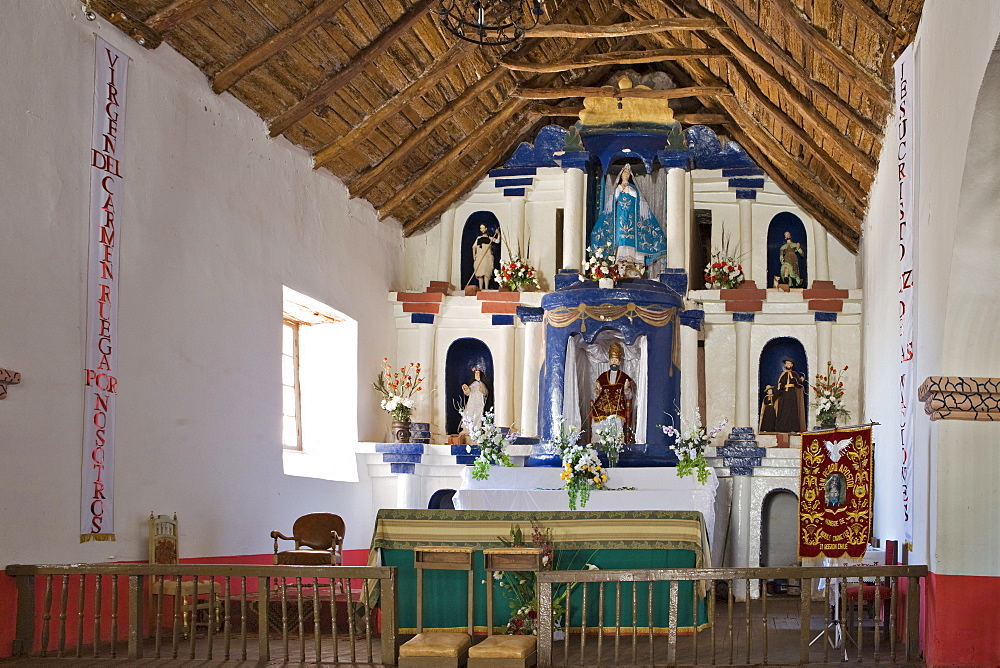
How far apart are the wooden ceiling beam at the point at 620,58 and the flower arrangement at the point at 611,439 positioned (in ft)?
13.5

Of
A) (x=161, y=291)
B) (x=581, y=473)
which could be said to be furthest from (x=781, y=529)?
(x=161, y=291)

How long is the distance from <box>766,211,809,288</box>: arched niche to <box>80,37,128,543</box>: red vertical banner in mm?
8991

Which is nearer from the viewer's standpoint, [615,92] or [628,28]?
[628,28]

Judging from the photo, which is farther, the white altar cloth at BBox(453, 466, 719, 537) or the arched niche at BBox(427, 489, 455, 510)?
the arched niche at BBox(427, 489, 455, 510)

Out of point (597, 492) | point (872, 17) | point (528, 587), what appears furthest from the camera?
point (597, 492)

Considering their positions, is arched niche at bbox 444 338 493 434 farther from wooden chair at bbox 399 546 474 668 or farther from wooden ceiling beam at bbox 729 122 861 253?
wooden chair at bbox 399 546 474 668

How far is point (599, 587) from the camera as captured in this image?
854cm

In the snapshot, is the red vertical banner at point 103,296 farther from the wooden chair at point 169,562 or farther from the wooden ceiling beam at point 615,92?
the wooden ceiling beam at point 615,92

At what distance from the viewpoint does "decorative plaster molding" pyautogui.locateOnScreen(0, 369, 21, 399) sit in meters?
7.45

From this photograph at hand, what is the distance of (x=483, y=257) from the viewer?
50.9 feet

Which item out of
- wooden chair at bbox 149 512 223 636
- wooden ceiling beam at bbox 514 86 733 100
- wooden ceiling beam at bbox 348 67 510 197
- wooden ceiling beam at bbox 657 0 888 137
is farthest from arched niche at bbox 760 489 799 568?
wooden chair at bbox 149 512 223 636

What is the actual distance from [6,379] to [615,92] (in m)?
9.16

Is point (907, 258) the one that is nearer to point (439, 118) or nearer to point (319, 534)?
point (319, 534)

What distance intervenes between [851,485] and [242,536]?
17.9ft
